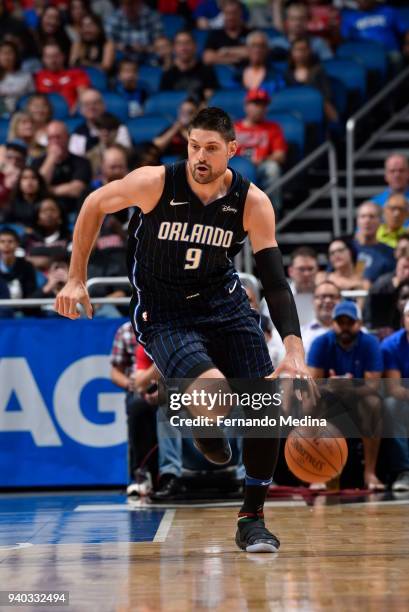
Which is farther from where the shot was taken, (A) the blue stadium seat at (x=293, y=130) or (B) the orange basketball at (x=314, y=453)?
(A) the blue stadium seat at (x=293, y=130)

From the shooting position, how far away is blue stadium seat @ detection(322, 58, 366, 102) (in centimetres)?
1414

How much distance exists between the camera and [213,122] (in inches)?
234

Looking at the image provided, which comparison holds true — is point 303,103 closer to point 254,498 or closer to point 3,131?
point 3,131

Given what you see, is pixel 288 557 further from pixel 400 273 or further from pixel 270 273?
pixel 400 273

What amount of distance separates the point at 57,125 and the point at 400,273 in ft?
15.4

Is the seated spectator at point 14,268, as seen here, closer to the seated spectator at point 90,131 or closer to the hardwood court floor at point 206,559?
the seated spectator at point 90,131

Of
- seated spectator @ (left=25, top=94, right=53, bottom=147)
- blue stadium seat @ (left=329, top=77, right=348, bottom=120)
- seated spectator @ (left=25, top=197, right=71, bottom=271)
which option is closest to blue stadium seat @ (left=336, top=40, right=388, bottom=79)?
blue stadium seat @ (left=329, top=77, right=348, bottom=120)

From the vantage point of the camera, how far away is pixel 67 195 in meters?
12.5

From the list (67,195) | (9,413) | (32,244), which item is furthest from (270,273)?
(67,195)

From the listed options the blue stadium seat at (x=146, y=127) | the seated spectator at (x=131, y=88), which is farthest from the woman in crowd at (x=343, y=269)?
the seated spectator at (x=131, y=88)

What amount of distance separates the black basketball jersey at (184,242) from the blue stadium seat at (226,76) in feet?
29.1

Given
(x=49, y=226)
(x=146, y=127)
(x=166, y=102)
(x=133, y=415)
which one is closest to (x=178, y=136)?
(x=146, y=127)

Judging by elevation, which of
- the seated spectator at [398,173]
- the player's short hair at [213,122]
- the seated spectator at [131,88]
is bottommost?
the seated spectator at [398,173]

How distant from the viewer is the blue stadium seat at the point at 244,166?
1217 centimetres
